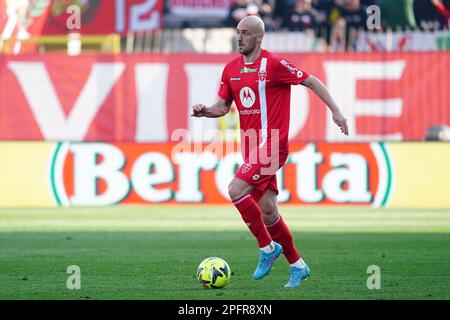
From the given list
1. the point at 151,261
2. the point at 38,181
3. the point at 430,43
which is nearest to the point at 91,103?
the point at 38,181

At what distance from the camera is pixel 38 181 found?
21828mm

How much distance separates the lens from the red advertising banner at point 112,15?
86.5 ft

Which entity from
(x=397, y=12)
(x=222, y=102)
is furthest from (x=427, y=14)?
(x=222, y=102)

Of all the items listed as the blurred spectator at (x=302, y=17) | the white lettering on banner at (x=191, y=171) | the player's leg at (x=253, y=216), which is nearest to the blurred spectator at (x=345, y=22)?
the blurred spectator at (x=302, y=17)

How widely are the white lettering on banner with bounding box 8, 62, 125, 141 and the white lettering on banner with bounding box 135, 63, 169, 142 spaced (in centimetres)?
60

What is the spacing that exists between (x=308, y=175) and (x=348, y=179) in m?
0.81

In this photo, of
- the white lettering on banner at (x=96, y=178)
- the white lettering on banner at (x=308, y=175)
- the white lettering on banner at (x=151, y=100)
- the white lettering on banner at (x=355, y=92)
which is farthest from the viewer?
the white lettering on banner at (x=151, y=100)

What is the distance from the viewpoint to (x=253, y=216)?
1028cm

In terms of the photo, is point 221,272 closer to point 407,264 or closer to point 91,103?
point 407,264

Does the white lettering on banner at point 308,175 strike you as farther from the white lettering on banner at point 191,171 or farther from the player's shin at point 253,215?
the player's shin at point 253,215

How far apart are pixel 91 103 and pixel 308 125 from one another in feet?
17.8

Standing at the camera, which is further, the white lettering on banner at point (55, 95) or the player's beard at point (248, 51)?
the white lettering on banner at point (55, 95)

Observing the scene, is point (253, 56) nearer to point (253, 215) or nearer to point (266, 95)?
point (266, 95)

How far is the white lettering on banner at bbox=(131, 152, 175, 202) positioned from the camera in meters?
21.6
